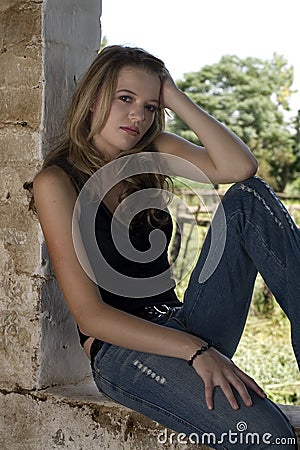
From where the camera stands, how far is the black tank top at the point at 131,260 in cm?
194

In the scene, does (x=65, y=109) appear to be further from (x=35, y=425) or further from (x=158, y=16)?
(x=158, y=16)

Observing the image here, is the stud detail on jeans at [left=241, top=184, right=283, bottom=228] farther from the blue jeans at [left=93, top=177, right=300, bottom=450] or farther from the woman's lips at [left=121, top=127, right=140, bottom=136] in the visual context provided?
the woman's lips at [left=121, top=127, right=140, bottom=136]

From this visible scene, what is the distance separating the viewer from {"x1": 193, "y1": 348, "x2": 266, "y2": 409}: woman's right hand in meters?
1.69

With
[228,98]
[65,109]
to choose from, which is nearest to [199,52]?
[228,98]

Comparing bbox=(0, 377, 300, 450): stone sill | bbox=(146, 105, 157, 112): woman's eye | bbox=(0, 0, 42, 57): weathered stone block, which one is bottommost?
bbox=(0, 377, 300, 450): stone sill

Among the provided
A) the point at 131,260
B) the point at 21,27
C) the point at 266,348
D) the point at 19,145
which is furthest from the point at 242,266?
the point at 266,348

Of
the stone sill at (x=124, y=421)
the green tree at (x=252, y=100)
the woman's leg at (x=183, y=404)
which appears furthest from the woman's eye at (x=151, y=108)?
the green tree at (x=252, y=100)

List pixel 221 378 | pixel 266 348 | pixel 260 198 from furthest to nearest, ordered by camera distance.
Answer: pixel 266 348, pixel 260 198, pixel 221 378

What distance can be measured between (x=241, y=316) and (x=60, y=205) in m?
0.50

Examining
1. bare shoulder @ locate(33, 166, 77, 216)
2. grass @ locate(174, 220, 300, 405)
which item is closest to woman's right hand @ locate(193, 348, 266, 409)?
bare shoulder @ locate(33, 166, 77, 216)

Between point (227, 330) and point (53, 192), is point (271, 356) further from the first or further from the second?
point (53, 192)

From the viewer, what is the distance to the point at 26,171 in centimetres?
211

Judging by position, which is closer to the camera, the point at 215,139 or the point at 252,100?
the point at 215,139

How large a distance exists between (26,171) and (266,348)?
487cm
